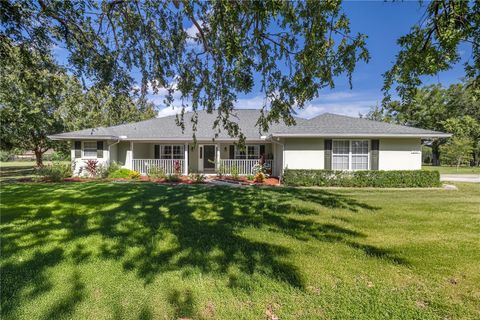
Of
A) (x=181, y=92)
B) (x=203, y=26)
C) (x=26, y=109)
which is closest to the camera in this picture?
(x=203, y=26)

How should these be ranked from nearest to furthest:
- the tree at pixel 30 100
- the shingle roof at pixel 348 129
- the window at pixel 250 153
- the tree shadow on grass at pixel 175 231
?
the tree shadow on grass at pixel 175 231 → the tree at pixel 30 100 → the shingle roof at pixel 348 129 → the window at pixel 250 153

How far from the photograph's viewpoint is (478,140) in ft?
116

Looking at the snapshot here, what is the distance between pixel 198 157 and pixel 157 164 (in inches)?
124

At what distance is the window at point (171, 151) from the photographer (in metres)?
19.3

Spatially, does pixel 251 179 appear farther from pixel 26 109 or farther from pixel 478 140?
pixel 478 140

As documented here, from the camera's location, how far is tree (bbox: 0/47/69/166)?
7227 millimetres

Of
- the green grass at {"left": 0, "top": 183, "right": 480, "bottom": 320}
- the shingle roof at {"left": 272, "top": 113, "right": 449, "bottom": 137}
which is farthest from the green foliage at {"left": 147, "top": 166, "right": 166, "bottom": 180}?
the green grass at {"left": 0, "top": 183, "right": 480, "bottom": 320}

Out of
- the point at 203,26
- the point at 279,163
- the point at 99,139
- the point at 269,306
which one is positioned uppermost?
the point at 203,26

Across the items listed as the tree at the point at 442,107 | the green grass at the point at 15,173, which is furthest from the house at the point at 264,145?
the tree at the point at 442,107

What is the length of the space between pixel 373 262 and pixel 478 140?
43.4m

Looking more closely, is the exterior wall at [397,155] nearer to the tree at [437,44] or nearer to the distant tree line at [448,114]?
the tree at [437,44]

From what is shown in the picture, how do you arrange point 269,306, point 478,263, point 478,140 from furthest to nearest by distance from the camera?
point 478,140 < point 478,263 < point 269,306

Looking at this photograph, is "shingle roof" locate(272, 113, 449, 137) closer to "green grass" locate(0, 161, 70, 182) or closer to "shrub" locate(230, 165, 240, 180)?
"shrub" locate(230, 165, 240, 180)

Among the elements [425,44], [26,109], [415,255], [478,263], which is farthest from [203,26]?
[26,109]
